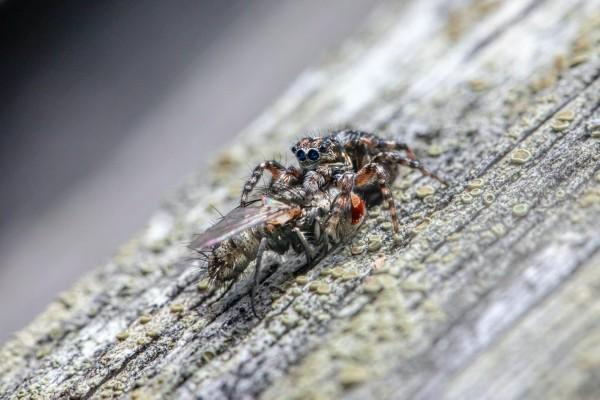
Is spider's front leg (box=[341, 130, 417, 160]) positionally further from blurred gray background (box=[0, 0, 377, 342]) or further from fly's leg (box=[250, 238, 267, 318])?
blurred gray background (box=[0, 0, 377, 342])

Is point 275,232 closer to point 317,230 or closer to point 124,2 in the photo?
point 317,230

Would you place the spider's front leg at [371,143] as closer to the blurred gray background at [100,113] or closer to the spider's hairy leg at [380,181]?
the spider's hairy leg at [380,181]

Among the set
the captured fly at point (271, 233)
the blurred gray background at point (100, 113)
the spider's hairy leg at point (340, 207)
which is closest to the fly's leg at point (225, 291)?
the captured fly at point (271, 233)

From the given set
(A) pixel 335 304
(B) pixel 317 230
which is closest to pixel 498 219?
(A) pixel 335 304

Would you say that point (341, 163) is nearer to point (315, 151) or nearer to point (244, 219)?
point (315, 151)

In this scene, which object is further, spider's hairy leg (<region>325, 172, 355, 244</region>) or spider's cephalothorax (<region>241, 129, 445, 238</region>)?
spider's cephalothorax (<region>241, 129, 445, 238</region>)

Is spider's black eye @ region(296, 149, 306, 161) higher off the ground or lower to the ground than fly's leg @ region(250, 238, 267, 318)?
higher

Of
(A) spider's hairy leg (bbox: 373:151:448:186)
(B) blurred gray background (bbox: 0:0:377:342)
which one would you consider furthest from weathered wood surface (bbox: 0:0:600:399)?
(B) blurred gray background (bbox: 0:0:377:342)
